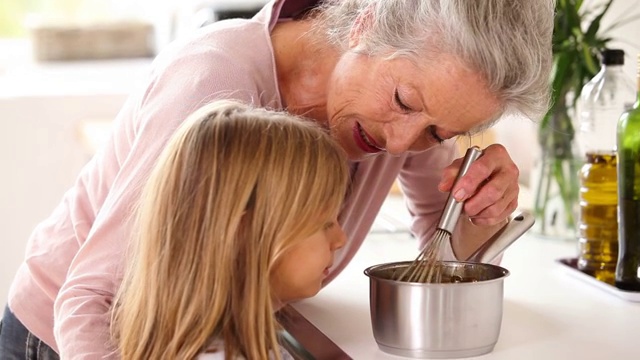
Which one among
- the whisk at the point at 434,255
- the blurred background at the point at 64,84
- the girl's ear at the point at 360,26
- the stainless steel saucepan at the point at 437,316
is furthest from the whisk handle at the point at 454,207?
the blurred background at the point at 64,84

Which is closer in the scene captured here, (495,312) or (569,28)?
(495,312)

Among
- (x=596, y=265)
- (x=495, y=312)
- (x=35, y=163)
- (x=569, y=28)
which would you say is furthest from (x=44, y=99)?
(x=495, y=312)

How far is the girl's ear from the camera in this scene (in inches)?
52.7

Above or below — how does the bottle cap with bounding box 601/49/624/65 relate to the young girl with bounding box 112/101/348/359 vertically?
above

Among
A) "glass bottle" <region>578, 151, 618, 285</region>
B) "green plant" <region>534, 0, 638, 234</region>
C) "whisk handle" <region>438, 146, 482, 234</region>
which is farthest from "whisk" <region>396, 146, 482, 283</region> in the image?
"green plant" <region>534, 0, 638, 234</region>

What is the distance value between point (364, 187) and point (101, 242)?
500 mm

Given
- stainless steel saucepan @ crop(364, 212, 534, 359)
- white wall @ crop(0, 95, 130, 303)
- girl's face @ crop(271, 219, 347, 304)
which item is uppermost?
girl's face @ crop(271, 219, 347, 304)

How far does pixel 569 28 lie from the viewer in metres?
1.88

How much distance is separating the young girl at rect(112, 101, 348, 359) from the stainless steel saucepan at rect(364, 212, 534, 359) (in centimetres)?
13

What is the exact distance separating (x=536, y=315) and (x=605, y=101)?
0.49m

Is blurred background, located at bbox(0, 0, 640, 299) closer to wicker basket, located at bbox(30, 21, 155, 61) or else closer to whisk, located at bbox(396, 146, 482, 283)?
wicker basket, located at bbox(30, 21, 155, 61)

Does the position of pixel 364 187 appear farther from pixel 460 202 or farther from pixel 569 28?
pixel 569 28

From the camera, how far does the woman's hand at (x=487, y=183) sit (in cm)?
135

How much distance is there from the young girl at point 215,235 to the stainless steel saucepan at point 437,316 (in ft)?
0.43
